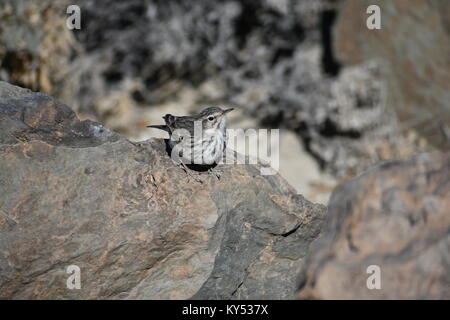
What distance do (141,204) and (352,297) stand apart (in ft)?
6.32

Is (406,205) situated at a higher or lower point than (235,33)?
lower

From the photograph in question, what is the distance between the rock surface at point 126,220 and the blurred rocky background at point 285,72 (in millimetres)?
3545

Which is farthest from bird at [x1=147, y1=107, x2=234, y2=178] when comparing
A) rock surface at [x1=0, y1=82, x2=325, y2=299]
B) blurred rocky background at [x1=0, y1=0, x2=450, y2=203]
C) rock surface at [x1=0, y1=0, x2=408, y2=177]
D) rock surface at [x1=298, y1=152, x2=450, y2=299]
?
rock surface at [x1=0, y1=0, x2=408, y2=177]

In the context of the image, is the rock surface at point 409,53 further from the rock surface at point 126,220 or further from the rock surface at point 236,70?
the rock surface at point 126,220

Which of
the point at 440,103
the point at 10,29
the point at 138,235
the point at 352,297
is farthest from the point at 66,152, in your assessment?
the point at 440,103

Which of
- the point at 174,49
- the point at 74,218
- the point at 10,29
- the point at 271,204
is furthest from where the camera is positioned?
the point at 174,49

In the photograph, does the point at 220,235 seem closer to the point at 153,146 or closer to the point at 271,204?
the point at 271,204

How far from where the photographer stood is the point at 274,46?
995 cm

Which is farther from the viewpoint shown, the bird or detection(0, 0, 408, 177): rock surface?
detection(0, 0, 408, 177): rock surface

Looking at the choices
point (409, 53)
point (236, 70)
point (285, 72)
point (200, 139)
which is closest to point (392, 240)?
point (200, 139)

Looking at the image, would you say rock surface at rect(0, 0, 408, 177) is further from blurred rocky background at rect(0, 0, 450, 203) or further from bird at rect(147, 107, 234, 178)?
bird at rect(147, 107, 234, 178)

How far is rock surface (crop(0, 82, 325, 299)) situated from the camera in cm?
499

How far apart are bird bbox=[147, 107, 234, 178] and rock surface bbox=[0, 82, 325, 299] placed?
0.17 meters

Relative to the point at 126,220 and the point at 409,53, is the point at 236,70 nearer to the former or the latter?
the point at 409,53
